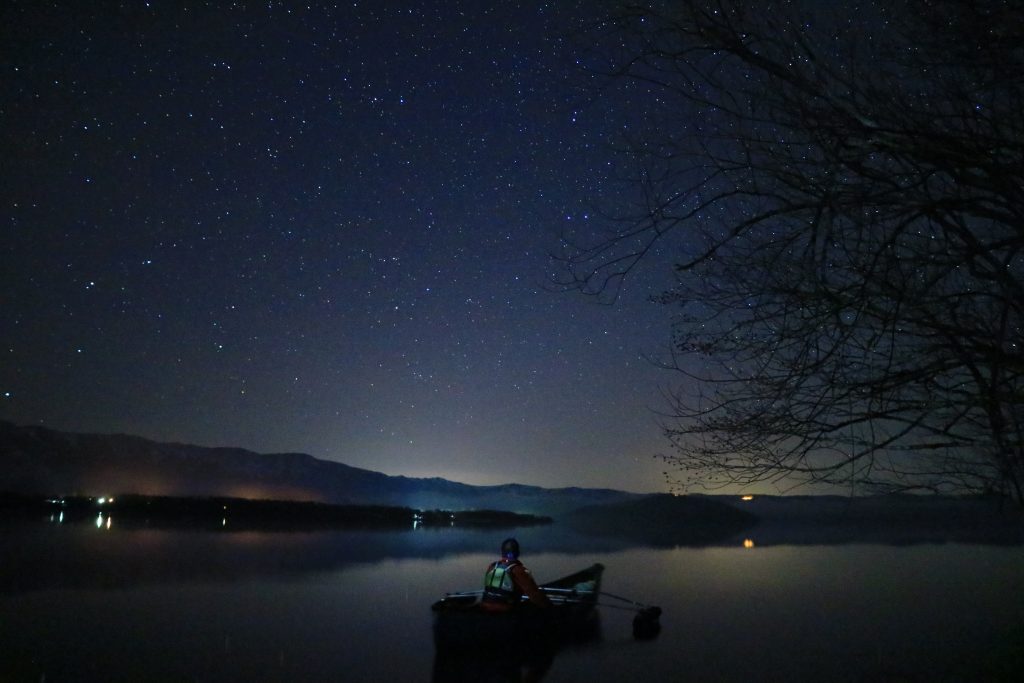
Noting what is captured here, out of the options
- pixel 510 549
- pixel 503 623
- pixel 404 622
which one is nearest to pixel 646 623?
pixel 510 549

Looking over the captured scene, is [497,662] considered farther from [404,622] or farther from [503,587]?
[404,622]

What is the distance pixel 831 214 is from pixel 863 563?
44033 mm

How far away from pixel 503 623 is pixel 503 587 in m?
0.66

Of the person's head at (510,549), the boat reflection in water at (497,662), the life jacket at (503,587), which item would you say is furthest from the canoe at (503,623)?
the person's head at (510,549)

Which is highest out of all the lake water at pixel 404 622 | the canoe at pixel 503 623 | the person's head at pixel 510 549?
the person's head at pixel 510 549

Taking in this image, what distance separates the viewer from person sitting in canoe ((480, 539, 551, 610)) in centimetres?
1258

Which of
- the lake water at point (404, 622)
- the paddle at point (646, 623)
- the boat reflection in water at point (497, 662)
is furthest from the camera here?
the paddle at point (646, 623)

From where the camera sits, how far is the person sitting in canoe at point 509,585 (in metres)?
12.6

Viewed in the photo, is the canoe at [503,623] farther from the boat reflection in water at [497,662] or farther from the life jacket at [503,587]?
the life jacket at [503,587]

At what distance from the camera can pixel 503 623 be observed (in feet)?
39.9

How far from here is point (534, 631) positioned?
12820mm

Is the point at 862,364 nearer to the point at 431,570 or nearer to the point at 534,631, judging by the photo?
the point at 534,631

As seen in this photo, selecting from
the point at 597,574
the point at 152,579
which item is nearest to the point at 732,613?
the point at 597,574

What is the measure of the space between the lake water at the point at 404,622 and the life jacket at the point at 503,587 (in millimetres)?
981
